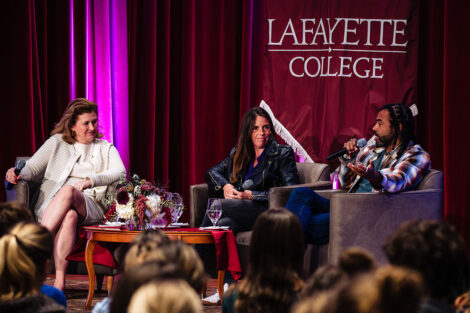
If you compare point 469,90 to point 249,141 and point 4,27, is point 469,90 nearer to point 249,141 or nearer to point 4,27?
point 249,141

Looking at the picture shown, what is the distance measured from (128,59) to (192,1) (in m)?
0.70

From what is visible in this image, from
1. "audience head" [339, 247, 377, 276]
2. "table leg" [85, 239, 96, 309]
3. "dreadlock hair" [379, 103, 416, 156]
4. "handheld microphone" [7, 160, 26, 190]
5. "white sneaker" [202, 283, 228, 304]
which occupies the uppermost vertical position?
"dreadlock hair" [379, 103, 416, 156]

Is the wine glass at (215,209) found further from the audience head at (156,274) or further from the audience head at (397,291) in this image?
the audience head at (397,291)

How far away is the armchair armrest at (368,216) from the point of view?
3.75m

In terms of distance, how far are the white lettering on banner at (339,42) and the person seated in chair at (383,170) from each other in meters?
0.93

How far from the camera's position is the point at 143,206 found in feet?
12.8

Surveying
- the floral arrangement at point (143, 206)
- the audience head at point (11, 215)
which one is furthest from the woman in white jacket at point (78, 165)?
the audience head at point (11, 215)

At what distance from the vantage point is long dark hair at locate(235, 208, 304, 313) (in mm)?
1943

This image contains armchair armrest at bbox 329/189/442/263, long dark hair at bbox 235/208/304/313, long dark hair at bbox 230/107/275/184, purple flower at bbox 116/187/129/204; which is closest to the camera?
long dark hair at bbox 235/208/304/313

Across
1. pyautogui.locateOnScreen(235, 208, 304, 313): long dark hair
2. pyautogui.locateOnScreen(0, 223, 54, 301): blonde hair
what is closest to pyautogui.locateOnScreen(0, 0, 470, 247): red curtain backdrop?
pyautogui.locateOnScreen(235, 208, 304, 313): long dark hair

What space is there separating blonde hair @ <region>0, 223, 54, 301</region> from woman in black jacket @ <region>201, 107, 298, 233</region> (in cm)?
261

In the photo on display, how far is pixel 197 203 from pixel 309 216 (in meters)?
0.99

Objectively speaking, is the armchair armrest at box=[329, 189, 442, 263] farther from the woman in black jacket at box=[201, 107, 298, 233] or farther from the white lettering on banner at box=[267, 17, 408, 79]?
the white lettering on banner at box=[267, 17, 408, 79]

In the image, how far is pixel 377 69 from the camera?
5023mm
